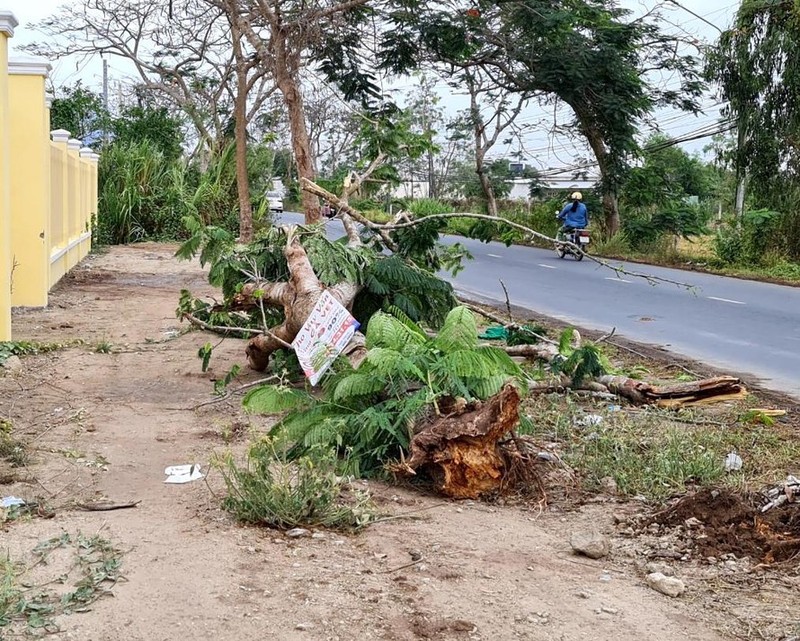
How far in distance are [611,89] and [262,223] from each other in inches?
352

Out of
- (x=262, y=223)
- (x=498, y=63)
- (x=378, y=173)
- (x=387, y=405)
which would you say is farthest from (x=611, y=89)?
(x=387, y=405)

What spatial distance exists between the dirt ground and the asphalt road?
4.50m

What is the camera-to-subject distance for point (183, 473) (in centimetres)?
509

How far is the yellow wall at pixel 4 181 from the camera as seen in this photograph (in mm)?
8727

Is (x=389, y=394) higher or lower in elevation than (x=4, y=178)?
lower

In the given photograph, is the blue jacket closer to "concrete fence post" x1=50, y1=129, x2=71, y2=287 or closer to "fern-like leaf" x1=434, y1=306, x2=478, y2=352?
"concrete fence post" x1=50, y1=129, x2=71, y2=287

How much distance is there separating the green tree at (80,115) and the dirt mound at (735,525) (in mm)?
26358

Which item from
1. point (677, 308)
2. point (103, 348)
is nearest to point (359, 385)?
point (103, 348)

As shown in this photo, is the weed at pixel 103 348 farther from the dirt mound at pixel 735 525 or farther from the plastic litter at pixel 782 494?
the plastic litter at pixel 782 494

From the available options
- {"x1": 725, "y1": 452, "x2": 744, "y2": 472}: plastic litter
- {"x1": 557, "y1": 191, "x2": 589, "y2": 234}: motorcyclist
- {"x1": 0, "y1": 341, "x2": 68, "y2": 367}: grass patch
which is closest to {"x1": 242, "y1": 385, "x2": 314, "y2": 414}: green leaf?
{"x1": 725, "y1": 452, "x2": 744, "y2": 472}: plastic litter

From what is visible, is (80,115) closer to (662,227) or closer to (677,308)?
(662,227)

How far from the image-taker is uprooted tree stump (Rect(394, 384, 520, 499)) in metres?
4.88

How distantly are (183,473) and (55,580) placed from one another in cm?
157

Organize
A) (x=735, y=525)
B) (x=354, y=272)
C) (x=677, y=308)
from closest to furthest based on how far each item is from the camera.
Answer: (x=735, y=525) → (x=354, y=272) → (x=677, y=308)
